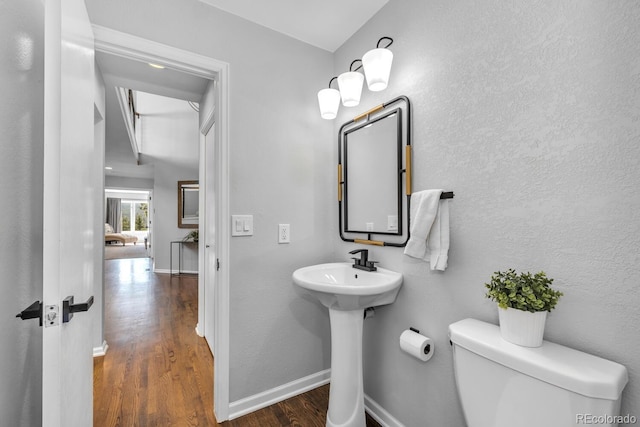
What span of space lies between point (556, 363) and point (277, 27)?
2099mm

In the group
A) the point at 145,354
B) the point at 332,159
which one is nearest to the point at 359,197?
the point at 332,159

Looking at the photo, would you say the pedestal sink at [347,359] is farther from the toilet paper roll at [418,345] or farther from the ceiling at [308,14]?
the ceiling at [308,14]

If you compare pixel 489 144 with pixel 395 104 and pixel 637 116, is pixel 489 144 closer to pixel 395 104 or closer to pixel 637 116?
pixel 637 116

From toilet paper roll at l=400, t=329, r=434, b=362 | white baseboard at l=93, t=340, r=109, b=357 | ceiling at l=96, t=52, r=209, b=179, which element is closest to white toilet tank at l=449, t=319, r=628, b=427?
toilet paper roll at l=400, t=329, r=434, b=362

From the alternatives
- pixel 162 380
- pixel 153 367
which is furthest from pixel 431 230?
pixel 153 367

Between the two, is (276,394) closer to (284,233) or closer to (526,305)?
(284,233)

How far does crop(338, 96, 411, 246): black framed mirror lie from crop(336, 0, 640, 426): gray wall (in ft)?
0.28

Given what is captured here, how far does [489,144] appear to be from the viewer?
111cm

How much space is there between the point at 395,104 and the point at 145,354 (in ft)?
8.93

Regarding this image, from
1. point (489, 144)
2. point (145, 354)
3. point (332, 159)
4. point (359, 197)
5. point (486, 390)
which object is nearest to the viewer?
point (486, 390)

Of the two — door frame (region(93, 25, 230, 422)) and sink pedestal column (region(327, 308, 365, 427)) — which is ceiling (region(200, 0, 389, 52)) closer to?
door frame (region(93, 25, 230, 422))

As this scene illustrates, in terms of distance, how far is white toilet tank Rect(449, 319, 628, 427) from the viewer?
0.70 m

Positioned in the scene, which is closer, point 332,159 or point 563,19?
point 563,19

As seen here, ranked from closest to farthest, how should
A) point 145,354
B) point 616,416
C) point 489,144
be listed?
1. point 616,416
2. point 489,144
3. point 145,354
